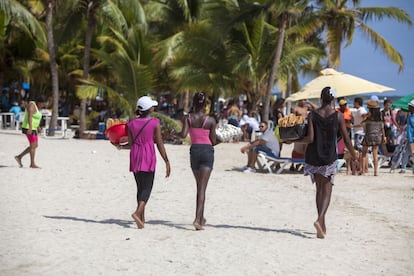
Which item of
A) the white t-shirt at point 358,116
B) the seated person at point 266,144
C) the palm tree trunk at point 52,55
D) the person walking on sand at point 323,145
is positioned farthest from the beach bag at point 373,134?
the palm tree trunk at point 52,55

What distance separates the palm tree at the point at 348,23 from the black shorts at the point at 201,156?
20.2 metres

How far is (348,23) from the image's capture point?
2817 cm

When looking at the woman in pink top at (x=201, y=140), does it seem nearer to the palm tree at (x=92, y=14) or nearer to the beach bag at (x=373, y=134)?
the beach bag at (x=373, y=134)

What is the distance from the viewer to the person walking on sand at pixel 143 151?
24.6 ft

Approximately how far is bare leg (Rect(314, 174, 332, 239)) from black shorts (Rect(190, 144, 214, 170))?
44.8 inches

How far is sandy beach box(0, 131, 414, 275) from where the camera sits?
5.90 m

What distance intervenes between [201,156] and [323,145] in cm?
128

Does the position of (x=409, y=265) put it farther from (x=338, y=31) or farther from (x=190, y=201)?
(x=338, y=31)

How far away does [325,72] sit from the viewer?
17.4 metres

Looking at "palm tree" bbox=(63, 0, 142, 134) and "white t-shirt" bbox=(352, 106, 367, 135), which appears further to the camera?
"palm tree" bbox=(63, 0, 142, 134)

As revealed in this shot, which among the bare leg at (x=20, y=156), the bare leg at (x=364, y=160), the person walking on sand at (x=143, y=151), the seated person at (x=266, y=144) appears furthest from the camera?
the bare leg at (x=364, y=160)

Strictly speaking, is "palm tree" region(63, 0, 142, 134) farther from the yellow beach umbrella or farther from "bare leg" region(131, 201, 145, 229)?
"bare leg" region(131, 201, 145, 229)

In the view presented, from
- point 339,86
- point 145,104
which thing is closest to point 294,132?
point 145,104

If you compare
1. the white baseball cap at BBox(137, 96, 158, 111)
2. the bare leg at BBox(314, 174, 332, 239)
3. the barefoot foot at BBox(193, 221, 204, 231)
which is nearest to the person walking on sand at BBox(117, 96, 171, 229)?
the white baseball cap at BBox(137, 96, 158, 111)
